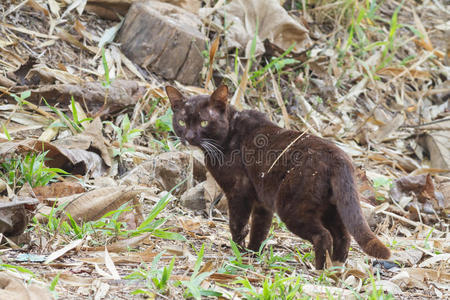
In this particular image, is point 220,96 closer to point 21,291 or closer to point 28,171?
point 28,171

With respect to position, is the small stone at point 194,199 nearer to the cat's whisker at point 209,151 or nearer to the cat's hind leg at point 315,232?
the cat's whisker at point 209,151

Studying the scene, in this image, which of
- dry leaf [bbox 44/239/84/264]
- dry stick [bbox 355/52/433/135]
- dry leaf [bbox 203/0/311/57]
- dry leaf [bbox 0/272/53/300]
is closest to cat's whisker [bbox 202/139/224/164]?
dry leaf [bbox 44/239/84/264]

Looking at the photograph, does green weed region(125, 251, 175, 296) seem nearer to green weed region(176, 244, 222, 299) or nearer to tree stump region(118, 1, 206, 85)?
green weed region(176, 244, 222, 299)

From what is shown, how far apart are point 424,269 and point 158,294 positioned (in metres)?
1.65

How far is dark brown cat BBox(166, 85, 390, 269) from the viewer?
3.17 metres

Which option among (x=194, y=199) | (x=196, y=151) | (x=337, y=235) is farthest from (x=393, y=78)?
(x=337, y=235)

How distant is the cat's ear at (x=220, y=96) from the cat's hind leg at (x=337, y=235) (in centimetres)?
112

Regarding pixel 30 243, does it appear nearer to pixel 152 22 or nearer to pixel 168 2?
pixel 152 22

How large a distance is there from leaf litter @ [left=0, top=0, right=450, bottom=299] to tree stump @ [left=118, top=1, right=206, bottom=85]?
163 millimetres

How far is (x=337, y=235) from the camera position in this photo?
3.44 meters

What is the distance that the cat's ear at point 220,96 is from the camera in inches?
156

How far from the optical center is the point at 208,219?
174 inches

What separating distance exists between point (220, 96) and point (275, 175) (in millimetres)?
816

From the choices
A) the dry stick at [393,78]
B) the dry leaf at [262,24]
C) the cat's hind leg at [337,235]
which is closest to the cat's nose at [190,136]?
the cat's hind leg at [337,235]
